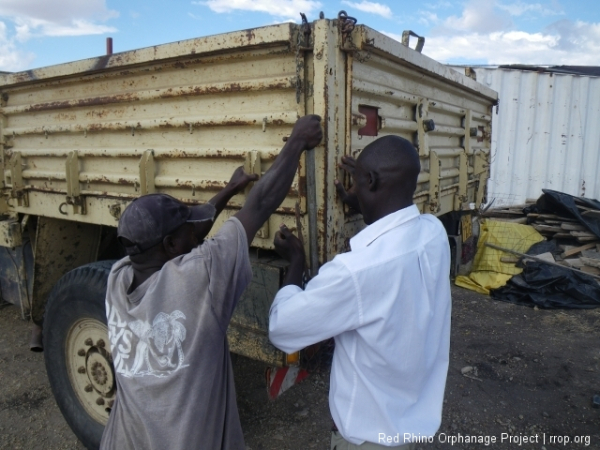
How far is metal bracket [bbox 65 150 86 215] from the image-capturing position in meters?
2.88

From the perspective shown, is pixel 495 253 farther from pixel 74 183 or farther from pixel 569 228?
pixel 74 183

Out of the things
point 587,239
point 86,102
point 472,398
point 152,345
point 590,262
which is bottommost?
point 472,398

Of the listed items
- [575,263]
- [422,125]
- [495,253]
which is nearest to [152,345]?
[422,125]

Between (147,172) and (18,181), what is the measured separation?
58.5 inches

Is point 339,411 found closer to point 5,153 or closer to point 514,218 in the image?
point 5,153

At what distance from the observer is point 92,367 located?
2.57 meters

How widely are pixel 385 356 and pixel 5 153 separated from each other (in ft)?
11.2

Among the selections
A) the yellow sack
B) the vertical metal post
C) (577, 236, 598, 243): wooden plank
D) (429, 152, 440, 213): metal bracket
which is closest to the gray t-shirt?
the vertical metal post

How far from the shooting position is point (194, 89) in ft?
7.45

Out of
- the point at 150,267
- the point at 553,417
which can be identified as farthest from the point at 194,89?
the point at 553,417

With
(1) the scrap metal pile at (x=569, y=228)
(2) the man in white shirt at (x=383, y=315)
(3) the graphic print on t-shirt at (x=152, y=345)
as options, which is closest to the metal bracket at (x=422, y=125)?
(2) the man in white shirt at (x=383, y=315)

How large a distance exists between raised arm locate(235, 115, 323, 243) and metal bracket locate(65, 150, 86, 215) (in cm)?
165

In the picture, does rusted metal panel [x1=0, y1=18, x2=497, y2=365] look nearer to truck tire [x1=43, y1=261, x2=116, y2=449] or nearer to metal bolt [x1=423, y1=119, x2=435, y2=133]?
metal bolt [x1=423, y1=119, x2=435, y2=133]

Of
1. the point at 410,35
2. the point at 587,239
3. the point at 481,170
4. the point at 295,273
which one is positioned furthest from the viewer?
the point at 587,239
